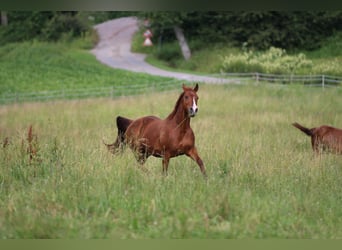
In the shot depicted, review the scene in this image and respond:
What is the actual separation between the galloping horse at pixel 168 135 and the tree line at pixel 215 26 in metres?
1.65

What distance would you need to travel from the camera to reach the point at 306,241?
3.33 metres

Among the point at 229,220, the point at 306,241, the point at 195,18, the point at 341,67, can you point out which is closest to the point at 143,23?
the point at 195,18

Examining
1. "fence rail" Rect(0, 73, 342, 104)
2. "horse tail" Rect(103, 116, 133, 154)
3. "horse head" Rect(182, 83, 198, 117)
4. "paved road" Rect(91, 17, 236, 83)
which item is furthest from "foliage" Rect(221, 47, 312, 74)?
"horse head" Rect(182, 83, 198, 117)

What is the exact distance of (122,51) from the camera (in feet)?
26.6

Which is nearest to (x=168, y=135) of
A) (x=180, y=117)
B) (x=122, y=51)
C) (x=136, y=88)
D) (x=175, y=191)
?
(x=180, y=117)

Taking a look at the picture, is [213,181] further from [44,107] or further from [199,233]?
[44,107]

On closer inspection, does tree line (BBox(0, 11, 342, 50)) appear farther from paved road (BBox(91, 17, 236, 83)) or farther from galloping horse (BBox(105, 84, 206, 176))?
galloping horse (BBox(105, 84, 206, 176))

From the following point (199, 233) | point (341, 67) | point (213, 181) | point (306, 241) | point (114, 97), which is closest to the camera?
point (306, 241)

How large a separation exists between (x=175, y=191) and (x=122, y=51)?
168 inches

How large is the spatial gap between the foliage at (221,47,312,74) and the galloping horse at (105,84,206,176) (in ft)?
9.26

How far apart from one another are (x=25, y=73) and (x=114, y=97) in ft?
5.65

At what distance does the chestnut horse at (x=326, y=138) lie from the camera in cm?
630

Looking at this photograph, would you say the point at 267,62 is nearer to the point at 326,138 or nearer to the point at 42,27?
the point at 326,138

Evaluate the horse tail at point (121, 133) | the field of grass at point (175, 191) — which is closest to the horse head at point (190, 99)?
the field of grass at point (175, 191)
